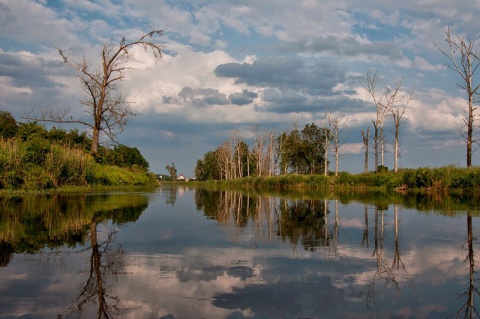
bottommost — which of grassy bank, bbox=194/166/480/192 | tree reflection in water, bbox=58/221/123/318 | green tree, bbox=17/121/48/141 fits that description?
tree reflection in water, bbox=58/221/123/318

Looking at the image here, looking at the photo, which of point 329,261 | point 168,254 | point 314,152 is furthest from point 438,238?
point 314,152

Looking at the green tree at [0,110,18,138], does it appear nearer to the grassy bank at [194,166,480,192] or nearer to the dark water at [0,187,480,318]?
the grassy bank at [194,166,480,192]

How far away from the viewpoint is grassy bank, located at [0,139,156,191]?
21562 mm

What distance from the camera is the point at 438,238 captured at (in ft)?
30.9

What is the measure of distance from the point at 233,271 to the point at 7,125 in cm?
4775

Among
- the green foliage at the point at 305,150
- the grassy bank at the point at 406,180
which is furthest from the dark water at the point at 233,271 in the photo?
the green foliage at the point at 305,150

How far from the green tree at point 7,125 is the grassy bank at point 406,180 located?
29203 millimetres

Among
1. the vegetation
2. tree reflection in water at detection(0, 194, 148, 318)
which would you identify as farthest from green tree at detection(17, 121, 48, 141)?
tree reflection in water at detection(0, 194, 148, 318)

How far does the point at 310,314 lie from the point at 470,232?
7233mm

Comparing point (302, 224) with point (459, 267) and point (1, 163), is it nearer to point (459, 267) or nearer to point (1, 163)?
point (459, 267)

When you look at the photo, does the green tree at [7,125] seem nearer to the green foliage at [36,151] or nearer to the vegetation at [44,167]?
the vegetation at [44,167]

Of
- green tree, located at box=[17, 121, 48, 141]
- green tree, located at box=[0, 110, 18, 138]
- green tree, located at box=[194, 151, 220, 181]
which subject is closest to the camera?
green tree, located at box=[17, 121, 48, 141]

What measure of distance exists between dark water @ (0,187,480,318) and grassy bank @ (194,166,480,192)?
65.9ft

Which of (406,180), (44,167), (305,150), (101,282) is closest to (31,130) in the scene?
(44,167)
